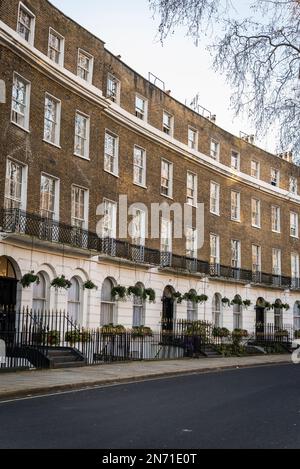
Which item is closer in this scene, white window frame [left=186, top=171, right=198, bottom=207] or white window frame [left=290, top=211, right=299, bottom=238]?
white window frame [left=186, top=171, right=198, bottom=207]

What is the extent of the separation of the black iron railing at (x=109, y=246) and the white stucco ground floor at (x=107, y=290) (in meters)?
0.37

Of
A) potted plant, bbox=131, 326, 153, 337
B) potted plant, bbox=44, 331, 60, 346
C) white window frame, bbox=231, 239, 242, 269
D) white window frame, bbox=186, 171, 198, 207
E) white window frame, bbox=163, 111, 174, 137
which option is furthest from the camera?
white window frame, bbox=231, 239, 242, 269

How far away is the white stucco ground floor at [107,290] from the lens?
22984 mm

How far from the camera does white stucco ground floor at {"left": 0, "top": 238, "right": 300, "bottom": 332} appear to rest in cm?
2298

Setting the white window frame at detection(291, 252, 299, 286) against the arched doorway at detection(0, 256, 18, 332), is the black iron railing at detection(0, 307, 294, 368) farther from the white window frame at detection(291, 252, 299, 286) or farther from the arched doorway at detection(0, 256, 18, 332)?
the white window frame at detection(291, 252, 299, 286)

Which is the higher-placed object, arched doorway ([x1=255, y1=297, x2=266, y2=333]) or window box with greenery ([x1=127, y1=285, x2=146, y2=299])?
window box with greenery ([x1=127, y1=285, x2=146, y2=299])

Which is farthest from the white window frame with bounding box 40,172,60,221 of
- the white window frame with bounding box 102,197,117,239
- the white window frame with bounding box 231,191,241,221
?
the white window frame with bounding box 231,191,241,221

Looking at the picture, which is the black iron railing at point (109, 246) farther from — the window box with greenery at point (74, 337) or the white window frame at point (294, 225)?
the white window frame at point (294, 225)

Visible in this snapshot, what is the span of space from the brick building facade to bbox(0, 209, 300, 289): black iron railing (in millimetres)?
59

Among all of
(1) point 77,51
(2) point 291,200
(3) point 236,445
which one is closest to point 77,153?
(1) point 77,51

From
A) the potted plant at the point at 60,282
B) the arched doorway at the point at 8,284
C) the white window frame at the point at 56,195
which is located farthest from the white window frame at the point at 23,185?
the potted plant at the point at 60,282

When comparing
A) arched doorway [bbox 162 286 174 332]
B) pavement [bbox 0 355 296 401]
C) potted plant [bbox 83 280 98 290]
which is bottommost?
pavement [bbox 0 355 296 401]
